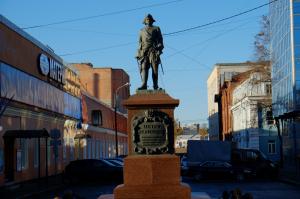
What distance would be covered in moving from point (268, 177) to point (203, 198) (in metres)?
24.8

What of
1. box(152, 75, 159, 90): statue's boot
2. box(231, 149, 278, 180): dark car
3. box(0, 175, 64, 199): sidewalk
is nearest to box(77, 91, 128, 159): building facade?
box(231, 149, 278, 180): dark car

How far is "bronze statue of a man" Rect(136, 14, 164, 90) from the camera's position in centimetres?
1532

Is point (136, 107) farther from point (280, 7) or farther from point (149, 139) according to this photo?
point (280, 7)

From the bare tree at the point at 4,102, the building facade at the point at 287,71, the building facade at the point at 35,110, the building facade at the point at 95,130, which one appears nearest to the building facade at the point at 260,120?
the building facade at the point at 287,71

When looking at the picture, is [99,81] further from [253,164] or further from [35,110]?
[253,164]

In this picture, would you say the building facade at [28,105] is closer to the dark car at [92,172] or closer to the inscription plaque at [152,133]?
the dark car at [92,172]

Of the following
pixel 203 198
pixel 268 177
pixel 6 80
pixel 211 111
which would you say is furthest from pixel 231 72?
pixel 203 198

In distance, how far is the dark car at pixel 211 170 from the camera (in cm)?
3791

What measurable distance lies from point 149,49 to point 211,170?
23.6m

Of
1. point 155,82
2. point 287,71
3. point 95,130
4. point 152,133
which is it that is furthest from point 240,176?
point 95,130

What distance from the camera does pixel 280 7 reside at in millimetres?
56562

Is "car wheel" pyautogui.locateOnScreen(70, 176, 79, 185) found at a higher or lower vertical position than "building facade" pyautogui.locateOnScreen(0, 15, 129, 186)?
lower

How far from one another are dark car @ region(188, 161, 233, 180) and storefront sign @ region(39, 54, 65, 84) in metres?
11.9

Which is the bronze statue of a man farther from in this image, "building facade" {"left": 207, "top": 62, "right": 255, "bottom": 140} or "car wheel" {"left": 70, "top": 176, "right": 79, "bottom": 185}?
"building facade" {"left": 207, "top": 62, "right": 255, "bottom": 140}
